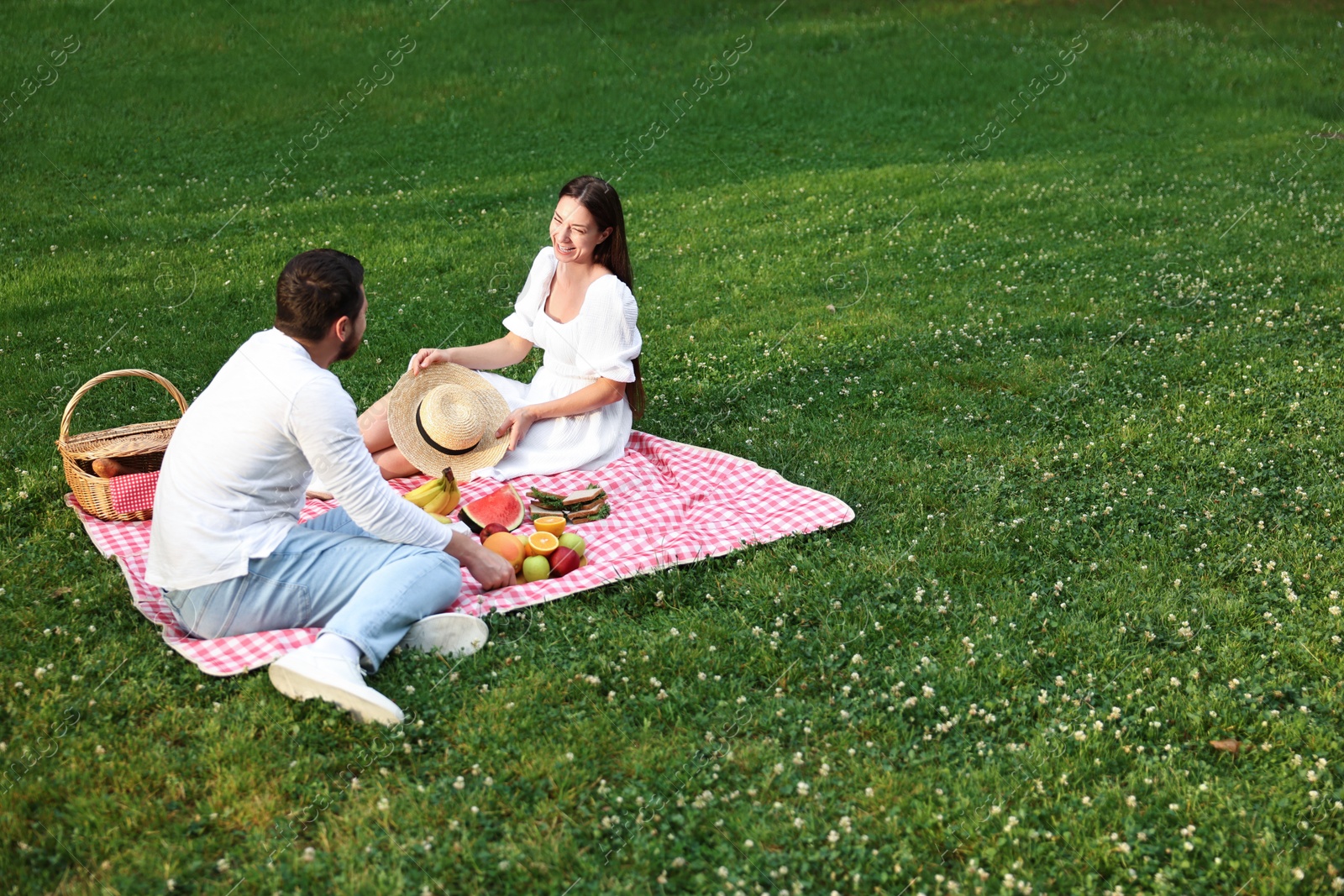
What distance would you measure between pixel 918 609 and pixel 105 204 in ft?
42.3

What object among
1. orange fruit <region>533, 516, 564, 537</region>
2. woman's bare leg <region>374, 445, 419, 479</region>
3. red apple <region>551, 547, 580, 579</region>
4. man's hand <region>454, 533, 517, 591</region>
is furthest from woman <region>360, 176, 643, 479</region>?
man's hand <region>454, 533, 517, 591</region>

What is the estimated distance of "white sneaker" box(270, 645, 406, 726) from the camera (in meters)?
4.81

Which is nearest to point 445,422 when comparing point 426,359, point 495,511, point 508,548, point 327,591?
point 426,359

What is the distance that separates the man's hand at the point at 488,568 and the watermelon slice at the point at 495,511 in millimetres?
919

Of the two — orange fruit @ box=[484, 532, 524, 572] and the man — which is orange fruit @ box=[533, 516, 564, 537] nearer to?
orange fruit @ box=[484, 532, 524, 572]

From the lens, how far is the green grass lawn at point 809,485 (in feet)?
14.2

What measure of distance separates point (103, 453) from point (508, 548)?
9.09 feet

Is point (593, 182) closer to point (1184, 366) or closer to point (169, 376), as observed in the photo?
point (169, 376)

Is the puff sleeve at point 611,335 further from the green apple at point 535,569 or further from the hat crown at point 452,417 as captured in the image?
the green apple at point 535,569

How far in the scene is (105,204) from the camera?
47.4 feet

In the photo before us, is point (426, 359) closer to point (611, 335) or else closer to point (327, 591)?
Result: point (611, 335)

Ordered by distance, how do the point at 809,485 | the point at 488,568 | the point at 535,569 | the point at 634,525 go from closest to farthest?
the point at 488,568
the point at 535,569
the point at 634,525
the point at 809,485

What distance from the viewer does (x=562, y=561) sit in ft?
21.1

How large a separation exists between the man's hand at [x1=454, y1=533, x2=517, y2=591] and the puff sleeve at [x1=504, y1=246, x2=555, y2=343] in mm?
2446
